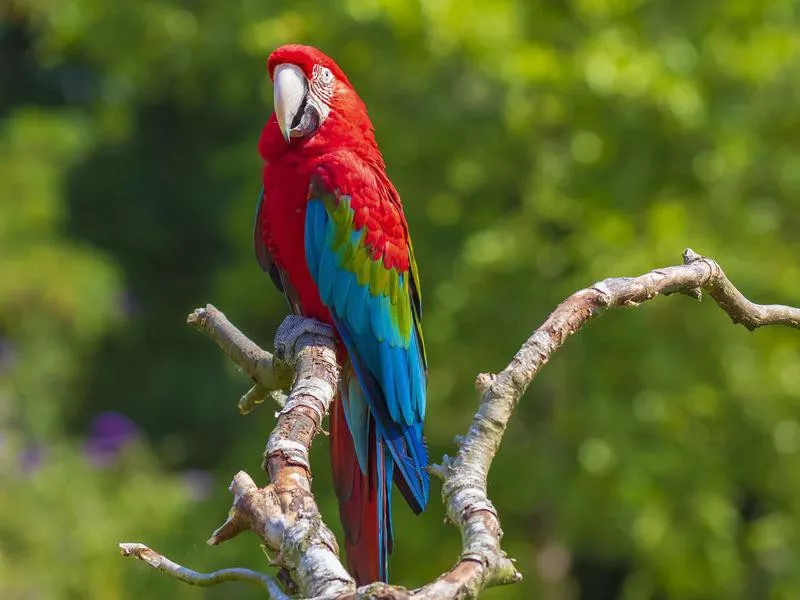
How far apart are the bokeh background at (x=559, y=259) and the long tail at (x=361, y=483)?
2213 mm

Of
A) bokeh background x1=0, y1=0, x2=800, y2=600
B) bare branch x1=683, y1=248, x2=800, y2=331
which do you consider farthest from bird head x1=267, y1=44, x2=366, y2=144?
bokeh background x1=0, y1=0, x2=800, y2=600

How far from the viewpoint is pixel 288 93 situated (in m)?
2.40

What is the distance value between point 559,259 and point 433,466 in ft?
11.2

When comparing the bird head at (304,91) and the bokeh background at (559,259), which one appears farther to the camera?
the bokeh background at (559,259)

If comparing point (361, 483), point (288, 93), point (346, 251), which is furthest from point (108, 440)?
point (361, 483)

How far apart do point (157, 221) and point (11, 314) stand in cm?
204

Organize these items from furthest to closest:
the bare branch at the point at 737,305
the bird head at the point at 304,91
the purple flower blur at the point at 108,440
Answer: the purple flower blur at the point at 108,440, the bird head at the point at 304,91, the bare branch at the point at 737,305

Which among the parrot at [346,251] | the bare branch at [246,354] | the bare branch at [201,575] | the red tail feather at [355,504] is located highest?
the parrot at [346,251]

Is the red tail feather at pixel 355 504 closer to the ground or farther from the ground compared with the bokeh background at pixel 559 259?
closer to the ground

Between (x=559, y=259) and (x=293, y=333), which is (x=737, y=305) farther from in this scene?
(x=559, y=259)

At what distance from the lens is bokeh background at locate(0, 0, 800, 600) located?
4668mm

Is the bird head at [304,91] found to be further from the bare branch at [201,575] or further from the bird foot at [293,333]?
the bare branch at [201,575]

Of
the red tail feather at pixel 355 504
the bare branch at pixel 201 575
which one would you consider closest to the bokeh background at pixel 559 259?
the red tail feather at pixel 355 504

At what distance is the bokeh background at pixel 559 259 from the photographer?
467 cm
